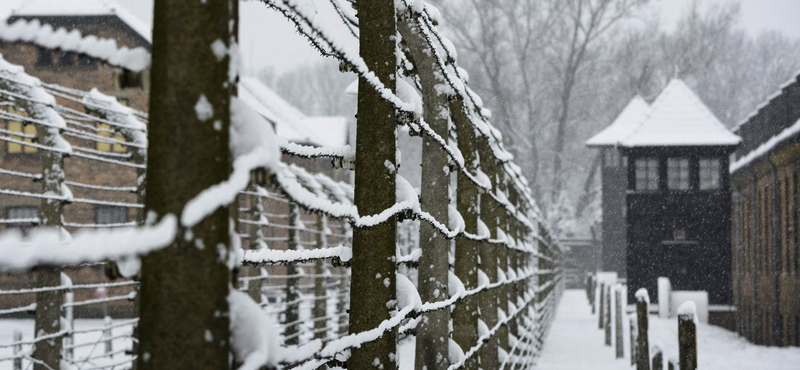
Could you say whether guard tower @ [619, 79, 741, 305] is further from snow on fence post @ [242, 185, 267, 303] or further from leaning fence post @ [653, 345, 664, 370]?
snow on fence post @ [242, 185, 267, 303]

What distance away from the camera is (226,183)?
0.92 m

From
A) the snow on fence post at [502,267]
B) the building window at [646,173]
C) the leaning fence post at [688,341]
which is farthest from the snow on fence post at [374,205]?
the building window at [646,173]

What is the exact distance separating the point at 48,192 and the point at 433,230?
2641 mm

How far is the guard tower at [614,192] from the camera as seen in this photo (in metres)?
39.3

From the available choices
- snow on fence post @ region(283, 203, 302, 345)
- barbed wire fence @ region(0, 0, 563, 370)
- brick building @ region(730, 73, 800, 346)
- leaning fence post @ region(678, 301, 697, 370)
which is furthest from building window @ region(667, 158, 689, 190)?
leaning fence post @ region(678, 301, 697, 370)

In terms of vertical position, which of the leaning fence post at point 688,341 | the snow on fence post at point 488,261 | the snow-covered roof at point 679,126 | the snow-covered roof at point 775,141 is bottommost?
the leaning fence post at point 688,341

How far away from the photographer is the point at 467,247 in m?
3.36

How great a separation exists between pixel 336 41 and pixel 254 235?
21.4ft

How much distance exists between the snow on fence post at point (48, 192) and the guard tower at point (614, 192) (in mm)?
35894

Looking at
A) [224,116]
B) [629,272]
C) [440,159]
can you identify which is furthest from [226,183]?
[629,272]

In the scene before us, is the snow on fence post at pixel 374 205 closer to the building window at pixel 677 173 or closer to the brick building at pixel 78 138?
the brick building at pixel 78 138

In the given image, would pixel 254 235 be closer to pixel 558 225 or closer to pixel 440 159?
pixel 440 159

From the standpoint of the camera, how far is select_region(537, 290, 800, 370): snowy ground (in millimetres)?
10508

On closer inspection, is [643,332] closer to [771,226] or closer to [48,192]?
[48,192]
